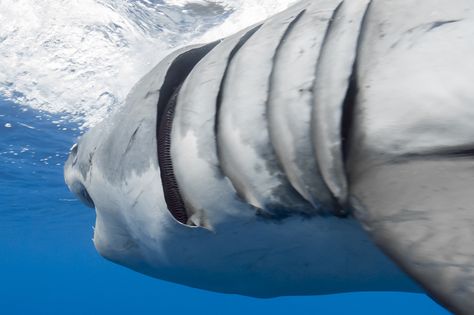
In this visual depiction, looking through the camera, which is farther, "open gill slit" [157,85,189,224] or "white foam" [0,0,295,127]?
"white foam" [0,0,295,127]

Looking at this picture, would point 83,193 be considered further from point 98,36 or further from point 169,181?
point 98,36

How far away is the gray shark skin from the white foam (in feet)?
16.0

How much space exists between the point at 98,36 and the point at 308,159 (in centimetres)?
717

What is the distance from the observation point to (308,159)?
67.2 inches

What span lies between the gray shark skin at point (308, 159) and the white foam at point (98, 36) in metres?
4.89

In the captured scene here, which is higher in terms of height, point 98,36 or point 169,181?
point 169,181

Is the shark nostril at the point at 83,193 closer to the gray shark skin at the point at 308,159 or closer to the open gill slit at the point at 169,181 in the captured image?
the gray shark skin at the point at 308,159

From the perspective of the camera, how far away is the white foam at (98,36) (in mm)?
7137

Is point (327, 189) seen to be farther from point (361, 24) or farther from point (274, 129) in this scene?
point (361, 24)

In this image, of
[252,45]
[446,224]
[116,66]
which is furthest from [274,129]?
[116,66]

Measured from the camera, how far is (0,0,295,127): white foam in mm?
7137

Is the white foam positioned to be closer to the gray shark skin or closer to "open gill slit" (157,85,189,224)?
the gray shark skin

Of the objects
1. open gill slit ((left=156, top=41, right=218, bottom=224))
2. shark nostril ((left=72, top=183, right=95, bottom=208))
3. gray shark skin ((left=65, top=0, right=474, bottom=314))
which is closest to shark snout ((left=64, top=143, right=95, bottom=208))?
shark nostril ((left=72, top=183, right=95, bottom=208))

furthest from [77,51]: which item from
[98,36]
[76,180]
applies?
[76,180]
